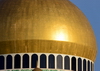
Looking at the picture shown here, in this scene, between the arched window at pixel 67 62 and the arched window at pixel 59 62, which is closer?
the arched window at pixel 59 62

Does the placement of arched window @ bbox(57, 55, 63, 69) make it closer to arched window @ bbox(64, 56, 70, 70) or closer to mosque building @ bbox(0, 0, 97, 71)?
mosque building @ bbox(0, 0, 97, 71)

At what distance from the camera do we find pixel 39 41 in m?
70.0

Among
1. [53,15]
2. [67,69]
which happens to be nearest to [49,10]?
[53,15]

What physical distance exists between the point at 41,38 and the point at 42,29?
82 cm

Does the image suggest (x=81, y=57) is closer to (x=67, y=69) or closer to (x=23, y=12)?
(x=67, y=69)

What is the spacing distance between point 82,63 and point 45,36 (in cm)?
428

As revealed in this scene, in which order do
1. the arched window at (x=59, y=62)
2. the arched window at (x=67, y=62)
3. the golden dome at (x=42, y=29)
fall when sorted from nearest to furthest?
the golden dome at (x=42, y=29), the arched window at (x=59, y=62), the arched window at (x=67, y=62)

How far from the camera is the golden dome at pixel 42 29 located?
7012 cm

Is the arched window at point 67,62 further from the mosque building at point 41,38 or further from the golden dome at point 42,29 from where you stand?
the golden dome at point 42,29

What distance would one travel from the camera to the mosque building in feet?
230

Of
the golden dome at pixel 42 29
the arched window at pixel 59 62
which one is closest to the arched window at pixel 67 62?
the arched window at pixel 59 62

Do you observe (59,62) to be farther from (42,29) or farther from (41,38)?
(42,29)

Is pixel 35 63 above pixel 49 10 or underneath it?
underneath

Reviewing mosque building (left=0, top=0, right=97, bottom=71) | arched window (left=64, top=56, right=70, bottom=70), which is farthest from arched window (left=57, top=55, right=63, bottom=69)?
arched window (left=64, top=56, right=70, bottom=70)
